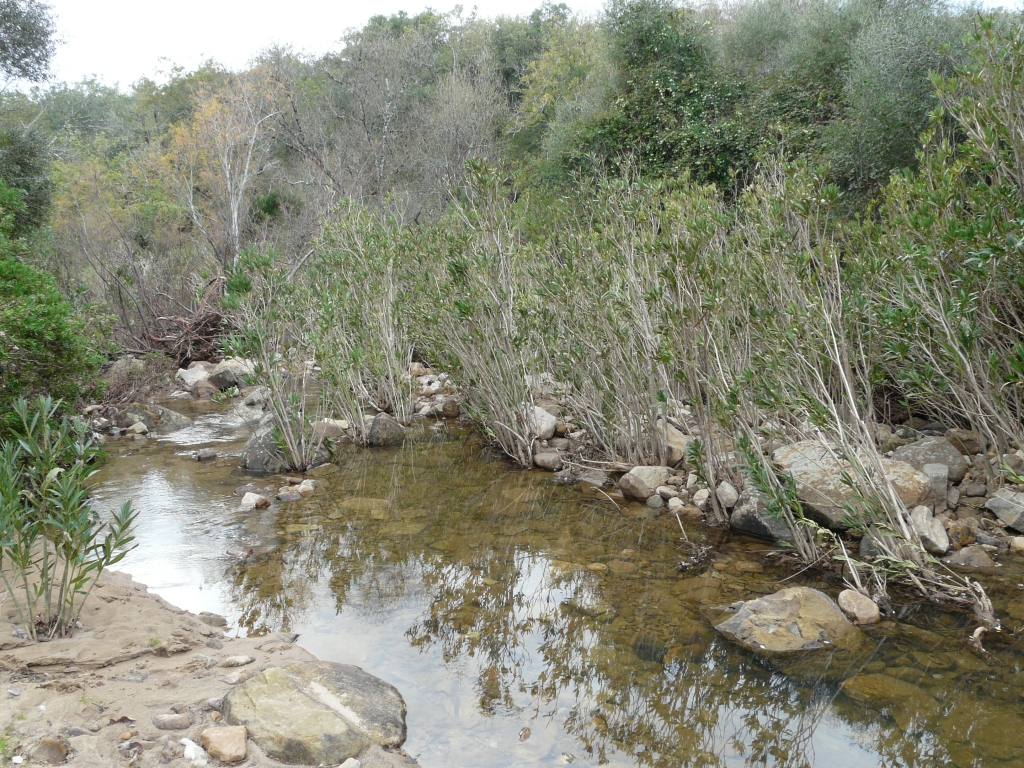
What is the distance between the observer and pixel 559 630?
4715mm

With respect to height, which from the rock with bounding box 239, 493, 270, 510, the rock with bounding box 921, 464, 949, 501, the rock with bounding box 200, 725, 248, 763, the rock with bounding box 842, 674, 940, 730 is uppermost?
the rock with bounding box 200, 725, 248, 763

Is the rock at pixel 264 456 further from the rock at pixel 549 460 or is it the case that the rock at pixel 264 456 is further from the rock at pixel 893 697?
the rock at pixel 893 697

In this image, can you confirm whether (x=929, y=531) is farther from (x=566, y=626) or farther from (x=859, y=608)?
(x=566, y=626)

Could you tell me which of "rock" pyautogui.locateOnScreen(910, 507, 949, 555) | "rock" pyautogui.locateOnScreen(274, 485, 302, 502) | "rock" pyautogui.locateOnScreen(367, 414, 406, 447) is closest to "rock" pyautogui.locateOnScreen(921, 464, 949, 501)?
"rock" pyautogui.locateOnScreen(910, 507, 949, 555)

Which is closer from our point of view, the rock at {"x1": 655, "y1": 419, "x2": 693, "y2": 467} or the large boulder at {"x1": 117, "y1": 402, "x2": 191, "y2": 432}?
the rock at {"x1": 655, "y1": 419, "x2": 693, "y2": 467}

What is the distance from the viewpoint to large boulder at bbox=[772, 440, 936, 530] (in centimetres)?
567

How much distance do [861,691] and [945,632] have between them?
3.03ft

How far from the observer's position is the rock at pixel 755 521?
588cm

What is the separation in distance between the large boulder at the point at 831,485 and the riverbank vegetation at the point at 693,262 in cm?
27

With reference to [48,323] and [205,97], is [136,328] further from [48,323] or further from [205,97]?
[205,97]

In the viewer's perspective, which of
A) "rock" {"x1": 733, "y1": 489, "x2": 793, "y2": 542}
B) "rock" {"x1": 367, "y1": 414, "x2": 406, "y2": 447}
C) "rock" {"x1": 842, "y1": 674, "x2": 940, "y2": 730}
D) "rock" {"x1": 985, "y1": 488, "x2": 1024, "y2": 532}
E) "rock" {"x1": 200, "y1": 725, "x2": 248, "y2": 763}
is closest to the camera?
"rock" {"x1": 200, "y1": 725, "x2": 248, "y2": 763}

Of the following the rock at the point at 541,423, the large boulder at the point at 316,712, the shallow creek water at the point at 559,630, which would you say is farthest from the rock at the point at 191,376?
the large boulder at the point at 316,712

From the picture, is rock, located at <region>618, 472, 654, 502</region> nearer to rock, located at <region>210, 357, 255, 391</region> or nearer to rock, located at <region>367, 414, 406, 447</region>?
rock, located at <region>367, 414, 406, 447</region>

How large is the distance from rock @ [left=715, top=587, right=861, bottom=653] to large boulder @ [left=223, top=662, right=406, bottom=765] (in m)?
2.18
